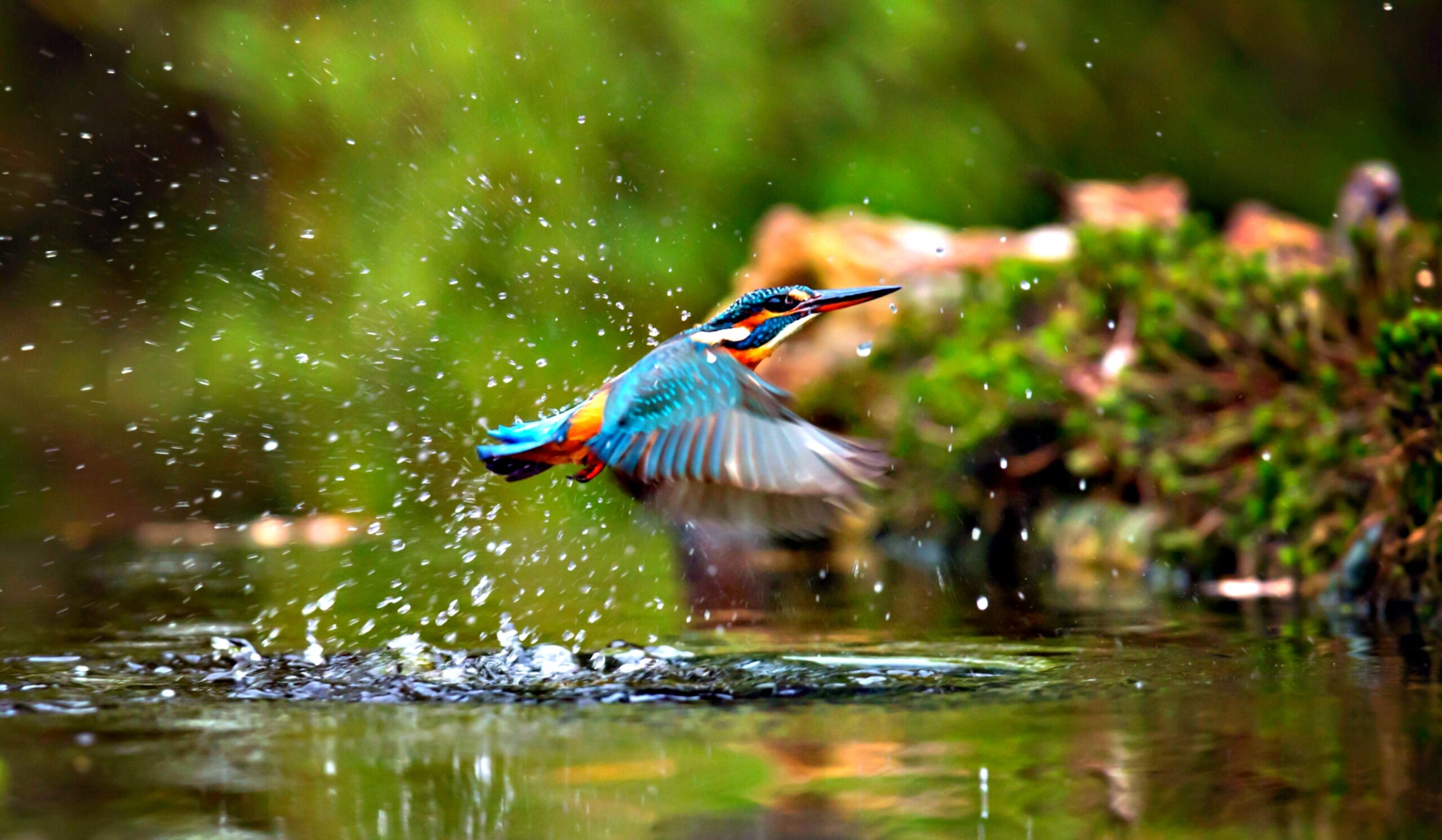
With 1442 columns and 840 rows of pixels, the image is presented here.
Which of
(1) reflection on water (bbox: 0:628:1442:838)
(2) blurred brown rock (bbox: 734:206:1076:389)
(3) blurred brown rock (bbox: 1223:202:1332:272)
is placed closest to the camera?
(1) reflection on water (bbox: 0:628:1442:838)

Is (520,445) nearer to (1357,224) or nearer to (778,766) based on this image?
(778,766)

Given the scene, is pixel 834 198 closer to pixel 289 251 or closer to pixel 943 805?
pixel 289 251

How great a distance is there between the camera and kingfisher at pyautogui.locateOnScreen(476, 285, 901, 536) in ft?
11.1

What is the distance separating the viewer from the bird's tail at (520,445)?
3.70 m

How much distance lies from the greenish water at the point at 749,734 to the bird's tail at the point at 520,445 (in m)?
0.45

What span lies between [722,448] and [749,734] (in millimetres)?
656

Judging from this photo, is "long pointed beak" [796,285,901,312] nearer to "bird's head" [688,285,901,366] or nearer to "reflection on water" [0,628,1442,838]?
"bird's head" [688,285,901,366]

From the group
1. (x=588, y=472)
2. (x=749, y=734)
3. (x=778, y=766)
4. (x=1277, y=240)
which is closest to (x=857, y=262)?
(x=1277, y=240)

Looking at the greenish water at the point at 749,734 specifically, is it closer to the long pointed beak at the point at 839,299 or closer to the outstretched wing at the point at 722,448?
the outstretched wing at the point at 722,448

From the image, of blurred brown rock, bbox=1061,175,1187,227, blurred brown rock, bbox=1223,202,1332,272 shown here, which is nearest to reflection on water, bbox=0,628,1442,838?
blurred brown rock, bbox=1223,202,1332,272

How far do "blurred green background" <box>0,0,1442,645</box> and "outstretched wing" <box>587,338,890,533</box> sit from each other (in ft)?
22.9

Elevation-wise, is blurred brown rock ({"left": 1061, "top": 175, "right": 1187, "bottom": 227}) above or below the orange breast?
above

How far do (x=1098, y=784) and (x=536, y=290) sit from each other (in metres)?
9.64

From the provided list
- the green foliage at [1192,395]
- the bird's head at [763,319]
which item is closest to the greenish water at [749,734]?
the bird's head at [763,319]
